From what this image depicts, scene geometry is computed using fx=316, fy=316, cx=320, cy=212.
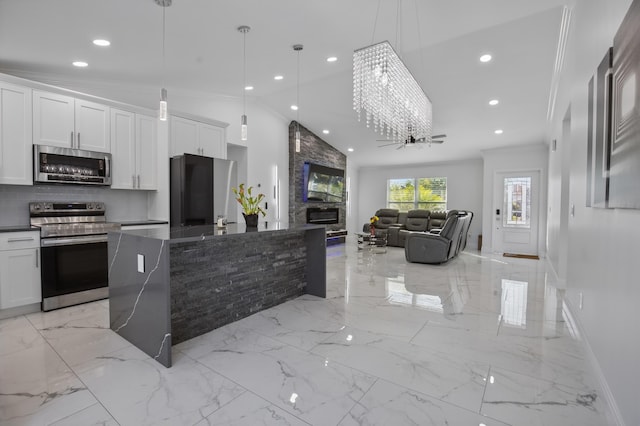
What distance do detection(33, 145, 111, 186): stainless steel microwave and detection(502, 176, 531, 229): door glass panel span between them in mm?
8098

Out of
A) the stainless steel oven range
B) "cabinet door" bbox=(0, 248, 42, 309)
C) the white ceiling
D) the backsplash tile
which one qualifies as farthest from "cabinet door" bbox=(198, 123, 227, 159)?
"cabinet door" bbox=(0, 248, 42, 309)

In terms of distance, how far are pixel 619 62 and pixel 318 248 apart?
289cm

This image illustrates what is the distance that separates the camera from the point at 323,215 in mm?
8492

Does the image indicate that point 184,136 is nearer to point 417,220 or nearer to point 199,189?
point 199,189

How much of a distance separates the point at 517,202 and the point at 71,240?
27.9 feet

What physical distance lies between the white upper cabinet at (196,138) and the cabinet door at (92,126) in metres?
0.83

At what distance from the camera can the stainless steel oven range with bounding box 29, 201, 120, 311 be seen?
3256 mm

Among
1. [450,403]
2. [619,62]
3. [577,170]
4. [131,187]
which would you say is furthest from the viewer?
[131,187]

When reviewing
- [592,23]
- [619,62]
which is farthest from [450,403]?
[592,23]

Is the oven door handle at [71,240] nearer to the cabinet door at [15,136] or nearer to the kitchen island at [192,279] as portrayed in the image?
the cabinet door at [15,136]

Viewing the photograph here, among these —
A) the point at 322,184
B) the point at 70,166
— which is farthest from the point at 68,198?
the point at 322,184

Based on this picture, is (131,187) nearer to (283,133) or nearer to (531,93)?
(283,133)

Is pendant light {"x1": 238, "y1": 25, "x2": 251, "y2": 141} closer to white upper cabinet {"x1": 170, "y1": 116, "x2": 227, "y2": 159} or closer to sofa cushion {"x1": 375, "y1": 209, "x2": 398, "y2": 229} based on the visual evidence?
white upper cabinet {"x1": 170, "y1": 116, "x2": 227, "y2": 159}

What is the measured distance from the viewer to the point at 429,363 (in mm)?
2186
